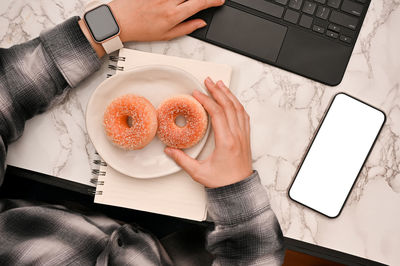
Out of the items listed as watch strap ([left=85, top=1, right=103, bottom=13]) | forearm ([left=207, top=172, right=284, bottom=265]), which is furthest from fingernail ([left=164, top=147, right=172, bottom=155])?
watch strap ([left=85, top=1, right=103, bottom=13])

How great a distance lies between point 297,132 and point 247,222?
0.81 feet

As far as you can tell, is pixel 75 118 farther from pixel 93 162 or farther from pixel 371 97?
pixel 371 97

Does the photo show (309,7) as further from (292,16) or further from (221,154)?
(221,154)

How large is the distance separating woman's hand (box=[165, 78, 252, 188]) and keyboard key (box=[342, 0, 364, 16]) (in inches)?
14.0

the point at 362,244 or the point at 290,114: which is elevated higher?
the point at 290,114

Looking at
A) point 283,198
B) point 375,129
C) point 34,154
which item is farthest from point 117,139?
point 375,129

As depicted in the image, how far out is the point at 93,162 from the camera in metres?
0.78

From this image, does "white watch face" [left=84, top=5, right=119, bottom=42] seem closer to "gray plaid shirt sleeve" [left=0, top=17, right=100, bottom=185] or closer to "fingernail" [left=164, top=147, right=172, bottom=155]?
"gray plaid shirt sleeve" [left=0, top=17, right=100, bottom=185]

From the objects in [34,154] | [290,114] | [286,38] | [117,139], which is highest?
[286,38]

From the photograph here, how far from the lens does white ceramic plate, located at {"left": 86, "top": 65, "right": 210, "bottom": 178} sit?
2.40ft

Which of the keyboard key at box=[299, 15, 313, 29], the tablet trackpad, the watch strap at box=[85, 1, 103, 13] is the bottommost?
the watch strap at box=[85, 1, 103, 13]

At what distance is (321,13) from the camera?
758mm

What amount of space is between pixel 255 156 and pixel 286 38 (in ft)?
0.95

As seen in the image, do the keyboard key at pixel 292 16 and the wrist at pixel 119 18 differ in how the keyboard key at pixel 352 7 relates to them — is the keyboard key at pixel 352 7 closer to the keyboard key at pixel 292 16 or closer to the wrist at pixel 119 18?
the keyboard key at pixel 292 16
